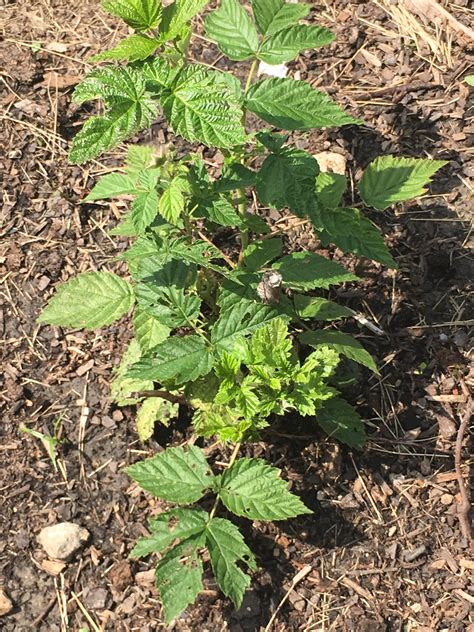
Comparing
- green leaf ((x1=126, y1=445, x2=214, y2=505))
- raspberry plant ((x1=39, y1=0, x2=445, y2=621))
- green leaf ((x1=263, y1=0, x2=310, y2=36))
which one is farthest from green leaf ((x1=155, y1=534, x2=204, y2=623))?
green leaf ((x1=263, y1=0, x2=310, y2=36))

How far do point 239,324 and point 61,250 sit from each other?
1.16m

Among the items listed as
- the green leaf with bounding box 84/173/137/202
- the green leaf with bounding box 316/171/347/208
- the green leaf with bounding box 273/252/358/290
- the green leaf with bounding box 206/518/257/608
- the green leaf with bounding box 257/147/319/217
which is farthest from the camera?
the green leaf with bounding box 316/171/347/208

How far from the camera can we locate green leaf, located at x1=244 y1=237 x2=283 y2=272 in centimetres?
242

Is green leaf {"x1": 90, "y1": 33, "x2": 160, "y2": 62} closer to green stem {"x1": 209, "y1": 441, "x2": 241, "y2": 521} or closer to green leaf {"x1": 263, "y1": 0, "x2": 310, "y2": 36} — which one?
green leaf {"x1": 263, "y1": 0, "x2": 310, "y2": 36}

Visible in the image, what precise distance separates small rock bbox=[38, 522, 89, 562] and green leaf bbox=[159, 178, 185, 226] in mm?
1170

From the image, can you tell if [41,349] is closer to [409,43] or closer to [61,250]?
[61,250]

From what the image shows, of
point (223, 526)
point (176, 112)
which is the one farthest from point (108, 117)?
point (223, 526)

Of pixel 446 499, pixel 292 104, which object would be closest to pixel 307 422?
pixel 446 499

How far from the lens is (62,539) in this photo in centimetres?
250

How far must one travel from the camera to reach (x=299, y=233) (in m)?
3.03

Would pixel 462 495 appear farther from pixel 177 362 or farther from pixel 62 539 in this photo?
pixel 62 539

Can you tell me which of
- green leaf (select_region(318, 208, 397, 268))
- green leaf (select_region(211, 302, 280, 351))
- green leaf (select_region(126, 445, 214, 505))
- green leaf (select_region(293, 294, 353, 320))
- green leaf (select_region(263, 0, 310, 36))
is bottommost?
green leaf (select_region(126, 445, 214, 505))

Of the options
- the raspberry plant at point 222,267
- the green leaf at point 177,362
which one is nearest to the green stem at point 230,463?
the raspberry plant at point 222,267

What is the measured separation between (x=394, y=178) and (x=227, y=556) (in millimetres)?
1383
